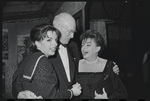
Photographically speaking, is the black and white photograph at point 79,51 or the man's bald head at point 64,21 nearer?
the black and white photograph at point 79,51

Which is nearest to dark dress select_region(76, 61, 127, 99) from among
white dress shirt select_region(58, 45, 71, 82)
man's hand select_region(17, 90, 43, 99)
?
white dress shirt select_region(58, 45, 71, 82)

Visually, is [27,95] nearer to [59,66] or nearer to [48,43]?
[48,43]

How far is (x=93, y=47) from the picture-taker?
189 cm

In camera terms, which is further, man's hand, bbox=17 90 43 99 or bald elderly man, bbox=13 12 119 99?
bald elderly man, bbox=13 12 119 99

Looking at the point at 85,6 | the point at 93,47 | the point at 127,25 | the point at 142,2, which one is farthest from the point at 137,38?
the point at 93,47

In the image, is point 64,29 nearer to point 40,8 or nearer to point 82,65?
point 82,65

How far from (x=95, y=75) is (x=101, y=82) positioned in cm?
9

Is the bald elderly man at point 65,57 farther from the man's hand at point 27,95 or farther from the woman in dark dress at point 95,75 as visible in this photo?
the man's hand at point 27,95

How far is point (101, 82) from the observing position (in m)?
1.82

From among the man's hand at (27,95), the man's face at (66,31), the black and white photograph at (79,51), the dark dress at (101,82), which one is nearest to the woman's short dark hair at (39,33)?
the black and white photograph at (79,51)

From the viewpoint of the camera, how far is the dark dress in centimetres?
177

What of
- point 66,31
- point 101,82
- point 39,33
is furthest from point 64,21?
point 101,82

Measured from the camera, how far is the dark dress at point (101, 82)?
69.8 inches

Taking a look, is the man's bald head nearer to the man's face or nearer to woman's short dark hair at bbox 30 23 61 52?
the man's face
